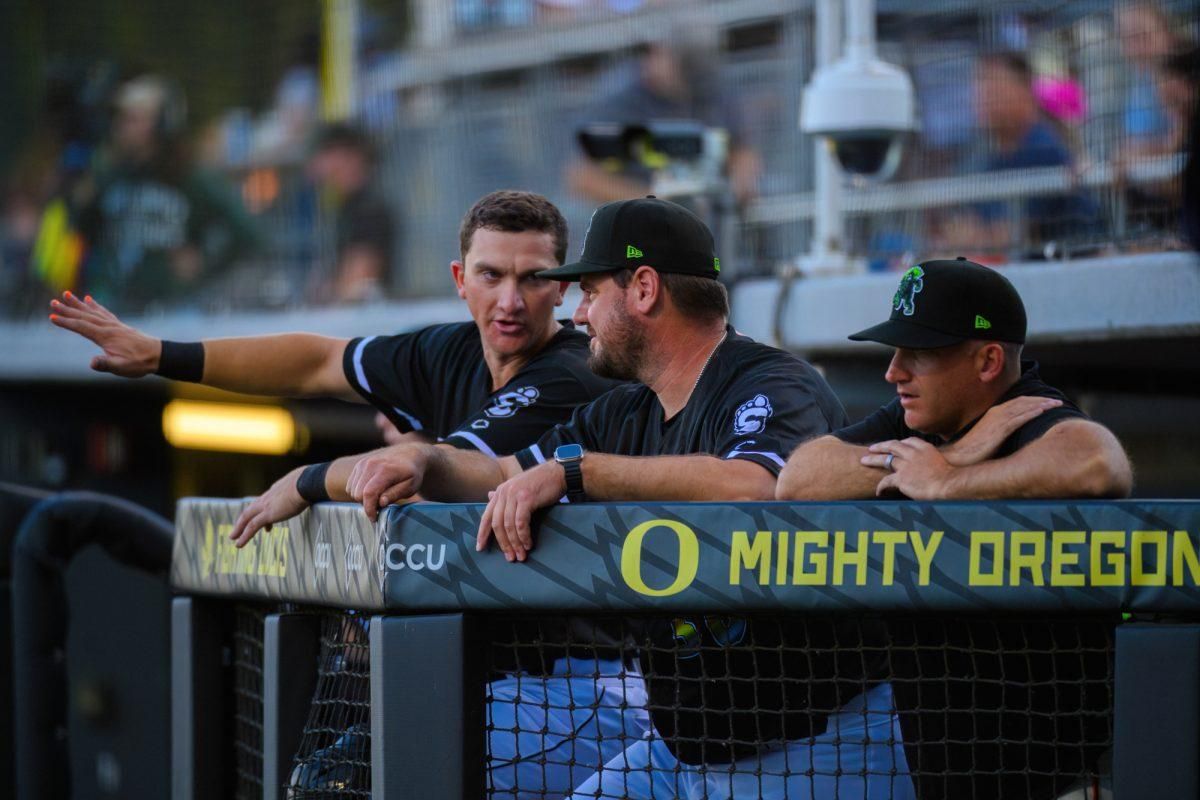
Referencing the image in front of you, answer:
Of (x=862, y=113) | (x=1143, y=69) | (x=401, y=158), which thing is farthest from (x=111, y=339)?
(x=401, y=158)

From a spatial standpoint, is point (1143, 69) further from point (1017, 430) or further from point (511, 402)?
point (1017, 430)

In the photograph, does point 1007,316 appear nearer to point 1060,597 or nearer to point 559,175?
point 1060,597

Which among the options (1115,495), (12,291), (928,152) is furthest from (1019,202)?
(12,291)

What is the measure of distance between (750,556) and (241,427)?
849 centimetres

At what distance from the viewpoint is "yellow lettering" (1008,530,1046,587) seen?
2543mm

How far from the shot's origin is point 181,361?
171 inches

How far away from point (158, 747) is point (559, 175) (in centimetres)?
352

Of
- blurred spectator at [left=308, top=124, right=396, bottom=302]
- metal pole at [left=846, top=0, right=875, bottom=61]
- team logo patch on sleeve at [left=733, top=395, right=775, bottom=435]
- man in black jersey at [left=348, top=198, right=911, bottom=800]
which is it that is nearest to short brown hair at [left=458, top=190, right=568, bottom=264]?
man in black jersey at [left=348, top=198, right=911, bottom=800]

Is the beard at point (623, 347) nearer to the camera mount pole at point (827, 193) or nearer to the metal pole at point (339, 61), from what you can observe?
the camera mount pole at point (827, 193)

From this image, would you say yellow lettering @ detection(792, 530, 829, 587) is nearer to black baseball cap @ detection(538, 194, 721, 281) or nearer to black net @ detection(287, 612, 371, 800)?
black net @ detection(287, 612, 371, 800)

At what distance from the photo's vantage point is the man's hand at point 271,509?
10.6 feet

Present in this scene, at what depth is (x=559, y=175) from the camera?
8.30 metres

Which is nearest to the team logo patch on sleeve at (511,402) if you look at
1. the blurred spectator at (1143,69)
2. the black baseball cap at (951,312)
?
the black baseball cap at (951,312)

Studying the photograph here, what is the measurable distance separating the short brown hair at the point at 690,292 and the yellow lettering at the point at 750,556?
3.85ft
